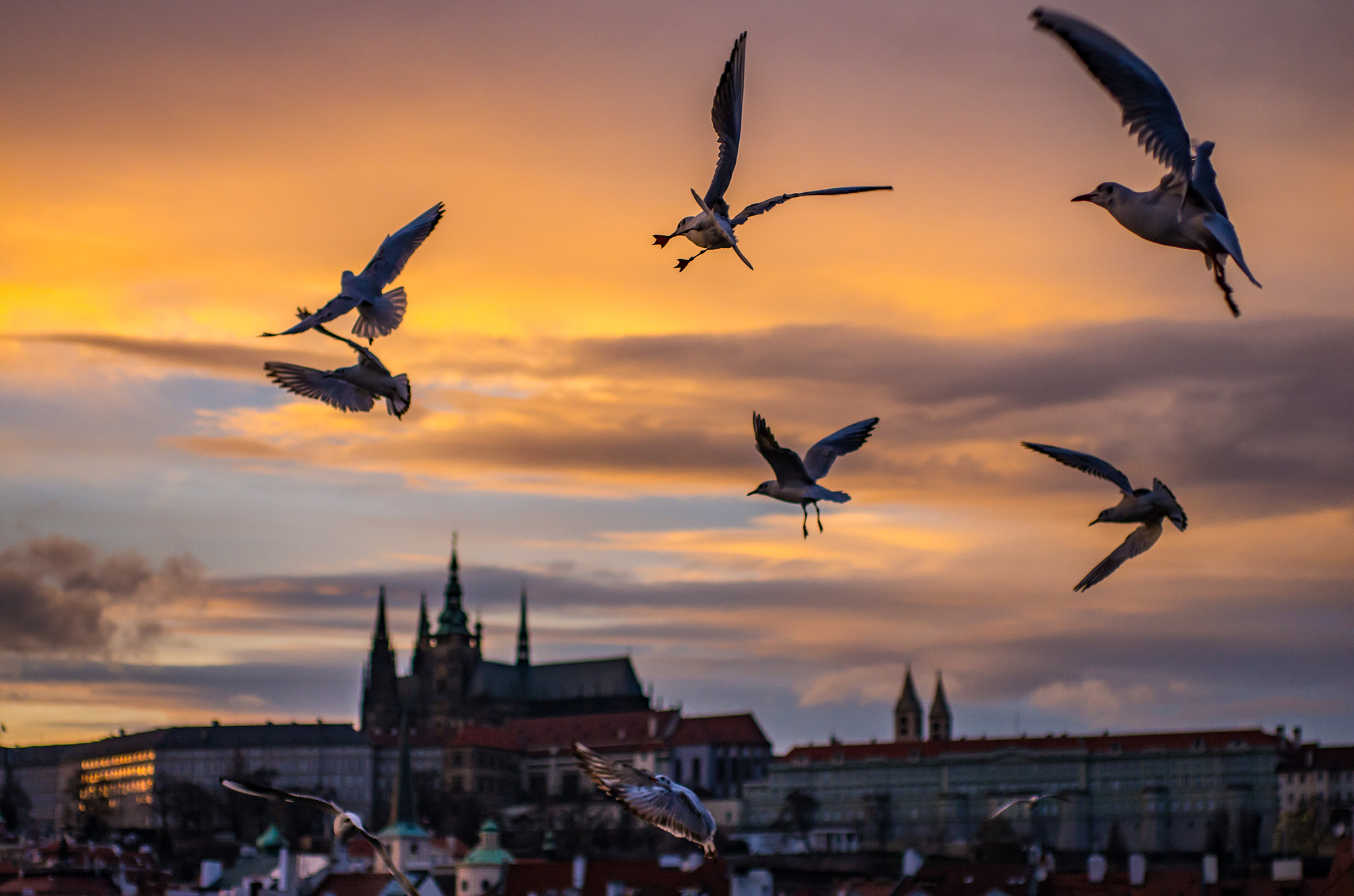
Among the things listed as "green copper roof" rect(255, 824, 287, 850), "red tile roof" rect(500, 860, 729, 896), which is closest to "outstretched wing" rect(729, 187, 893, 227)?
"red tile roof" rect(500, 860, 729, 896)

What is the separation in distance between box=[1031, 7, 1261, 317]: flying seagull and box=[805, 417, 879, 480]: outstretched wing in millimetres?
3835

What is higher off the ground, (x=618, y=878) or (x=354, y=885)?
(x=618, y=878)

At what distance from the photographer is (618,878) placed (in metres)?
101

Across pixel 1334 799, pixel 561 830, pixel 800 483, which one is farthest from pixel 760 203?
pixel 1334 799

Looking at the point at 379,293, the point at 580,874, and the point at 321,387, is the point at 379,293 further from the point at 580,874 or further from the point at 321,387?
the point at 580,874

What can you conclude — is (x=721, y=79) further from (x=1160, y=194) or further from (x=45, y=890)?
(x=45, y=890)

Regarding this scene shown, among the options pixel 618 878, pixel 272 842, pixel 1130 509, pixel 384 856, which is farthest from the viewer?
pixel 272 842

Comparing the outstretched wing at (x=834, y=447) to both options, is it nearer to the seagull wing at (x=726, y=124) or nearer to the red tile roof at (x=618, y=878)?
the seagull wing at (x=726, y=124)

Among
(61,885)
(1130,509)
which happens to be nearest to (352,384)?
(1130,509)

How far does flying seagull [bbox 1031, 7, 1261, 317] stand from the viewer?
36.2 feet

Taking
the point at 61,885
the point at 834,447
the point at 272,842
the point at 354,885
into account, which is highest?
the point at 834,447

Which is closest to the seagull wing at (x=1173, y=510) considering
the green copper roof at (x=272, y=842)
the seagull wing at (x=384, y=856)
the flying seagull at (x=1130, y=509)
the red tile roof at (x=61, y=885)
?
the flying seagull at (x=1130, y=509)

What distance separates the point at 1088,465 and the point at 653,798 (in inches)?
228

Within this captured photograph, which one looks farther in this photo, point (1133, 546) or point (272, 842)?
point (272, 842)
